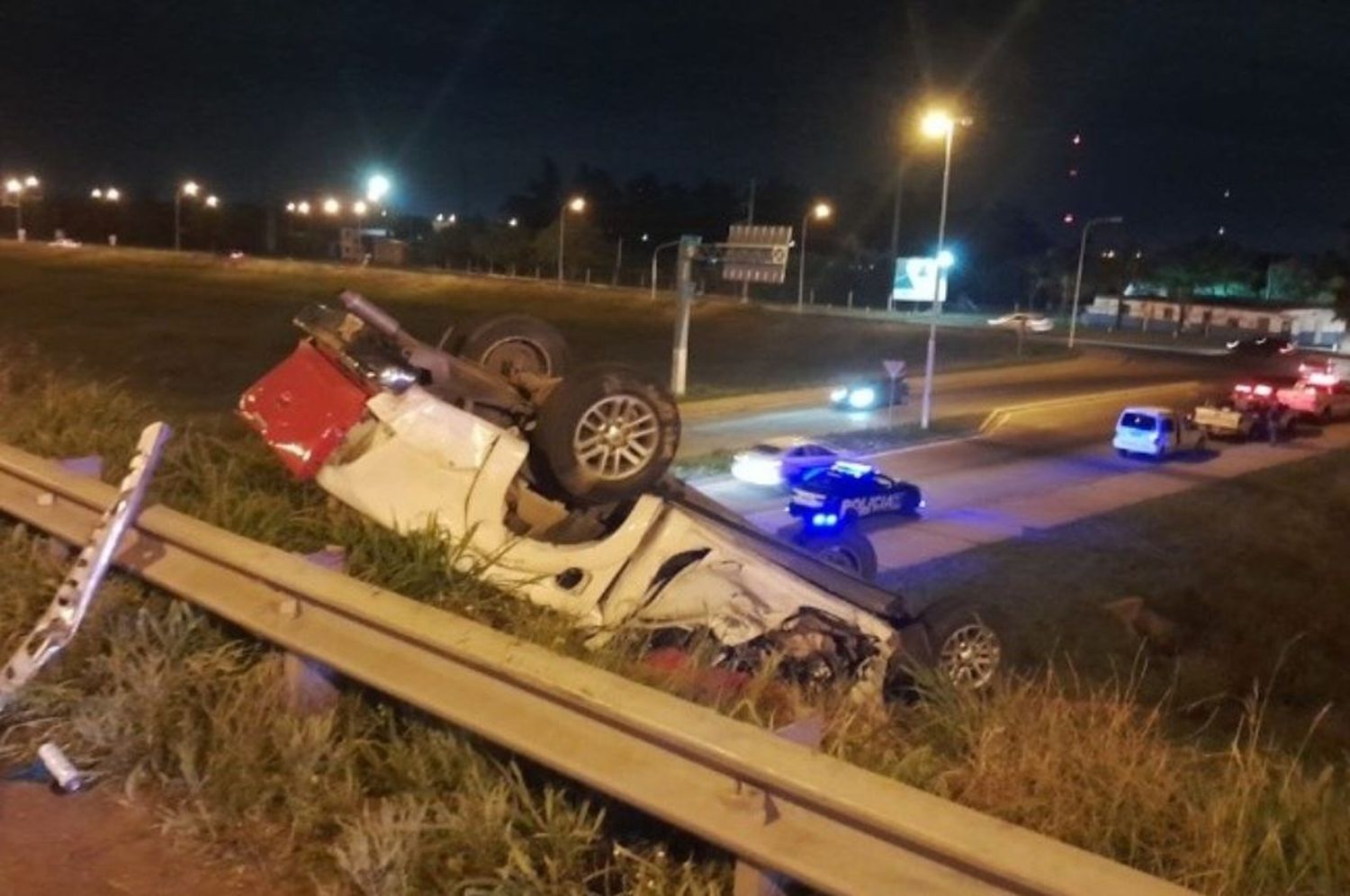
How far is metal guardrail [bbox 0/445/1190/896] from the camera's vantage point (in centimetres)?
279

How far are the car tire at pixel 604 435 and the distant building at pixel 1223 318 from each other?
346ft

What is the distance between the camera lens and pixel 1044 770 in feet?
12.8

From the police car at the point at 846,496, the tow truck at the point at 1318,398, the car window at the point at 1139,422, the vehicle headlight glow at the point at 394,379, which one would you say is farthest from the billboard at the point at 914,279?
the vehicle headlight glow at the point at 394,379

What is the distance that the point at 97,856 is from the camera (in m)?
3.77

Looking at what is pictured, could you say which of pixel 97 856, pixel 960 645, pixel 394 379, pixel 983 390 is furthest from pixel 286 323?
pixel 97 856

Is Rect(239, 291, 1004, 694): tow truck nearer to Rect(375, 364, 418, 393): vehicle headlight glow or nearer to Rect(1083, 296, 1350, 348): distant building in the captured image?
Rect(375, 364, 418, 393): vehicle headlight glow

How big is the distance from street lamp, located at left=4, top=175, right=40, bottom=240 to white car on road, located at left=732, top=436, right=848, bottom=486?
10957cm

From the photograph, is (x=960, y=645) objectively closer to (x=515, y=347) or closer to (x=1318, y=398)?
(x=515, y=347)

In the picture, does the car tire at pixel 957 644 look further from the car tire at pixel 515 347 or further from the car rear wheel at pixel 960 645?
the car tire at pixel 515 347

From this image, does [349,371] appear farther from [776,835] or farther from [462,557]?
[776,835]

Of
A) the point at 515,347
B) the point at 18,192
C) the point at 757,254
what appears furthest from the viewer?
the point at 18,192

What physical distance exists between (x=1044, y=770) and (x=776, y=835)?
3.85 feet

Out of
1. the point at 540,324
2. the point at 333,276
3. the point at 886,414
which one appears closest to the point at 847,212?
the point at 333,276

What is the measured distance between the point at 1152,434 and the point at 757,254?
13246 millimetres
